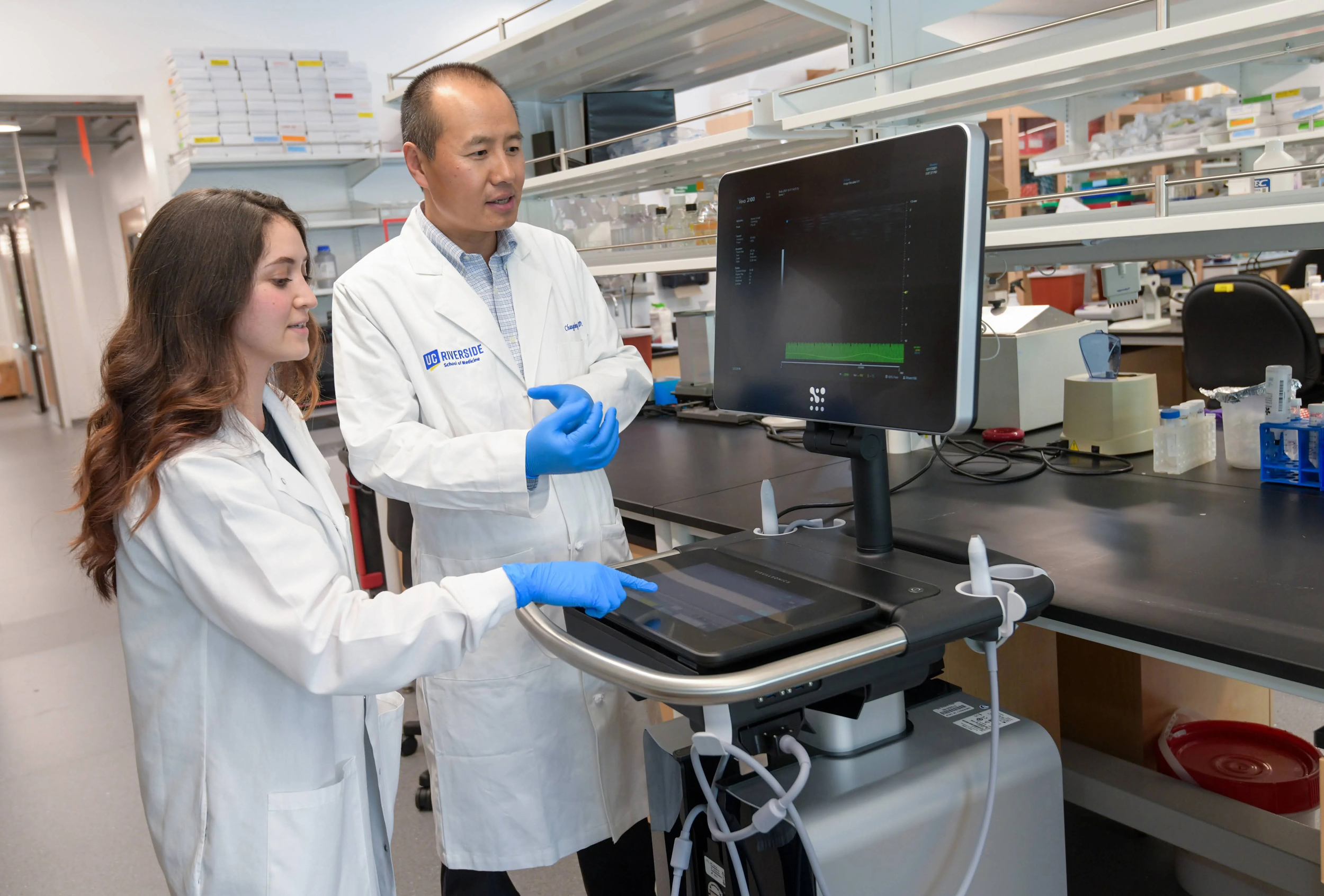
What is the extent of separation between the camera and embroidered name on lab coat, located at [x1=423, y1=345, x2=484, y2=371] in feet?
5.17

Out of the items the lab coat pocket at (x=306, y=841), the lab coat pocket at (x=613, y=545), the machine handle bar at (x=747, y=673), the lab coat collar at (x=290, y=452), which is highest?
Result: the lab coat collar at (x=290, y=452)

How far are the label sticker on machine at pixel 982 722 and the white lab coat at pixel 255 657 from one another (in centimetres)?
56

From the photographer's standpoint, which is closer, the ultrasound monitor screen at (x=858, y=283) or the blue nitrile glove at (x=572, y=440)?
the ultrasound monitor screen at (x=858, y=283)

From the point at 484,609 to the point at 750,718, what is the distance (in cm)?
32

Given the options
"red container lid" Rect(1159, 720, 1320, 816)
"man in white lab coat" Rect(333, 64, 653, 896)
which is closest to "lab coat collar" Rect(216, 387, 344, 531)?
"man in white lab coat" Rect(333, 64, 653, 896)

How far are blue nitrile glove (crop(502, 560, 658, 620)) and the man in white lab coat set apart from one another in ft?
1.13

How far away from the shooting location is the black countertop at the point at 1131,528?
1.04 m

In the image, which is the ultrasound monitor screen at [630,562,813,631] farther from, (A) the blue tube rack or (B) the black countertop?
(A) the blue tube rack

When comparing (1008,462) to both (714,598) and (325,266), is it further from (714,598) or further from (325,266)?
(325,266)

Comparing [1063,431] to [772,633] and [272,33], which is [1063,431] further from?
[272,33]

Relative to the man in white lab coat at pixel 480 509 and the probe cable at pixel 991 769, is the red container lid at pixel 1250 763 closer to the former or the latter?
the probe cable at pixel 991 769

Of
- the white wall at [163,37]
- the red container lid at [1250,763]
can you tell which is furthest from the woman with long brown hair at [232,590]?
the white wall at [163,37]

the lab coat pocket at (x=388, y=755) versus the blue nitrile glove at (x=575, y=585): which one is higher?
the blue nitrile glove at (x=575, y=585)

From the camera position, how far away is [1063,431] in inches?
75.9
